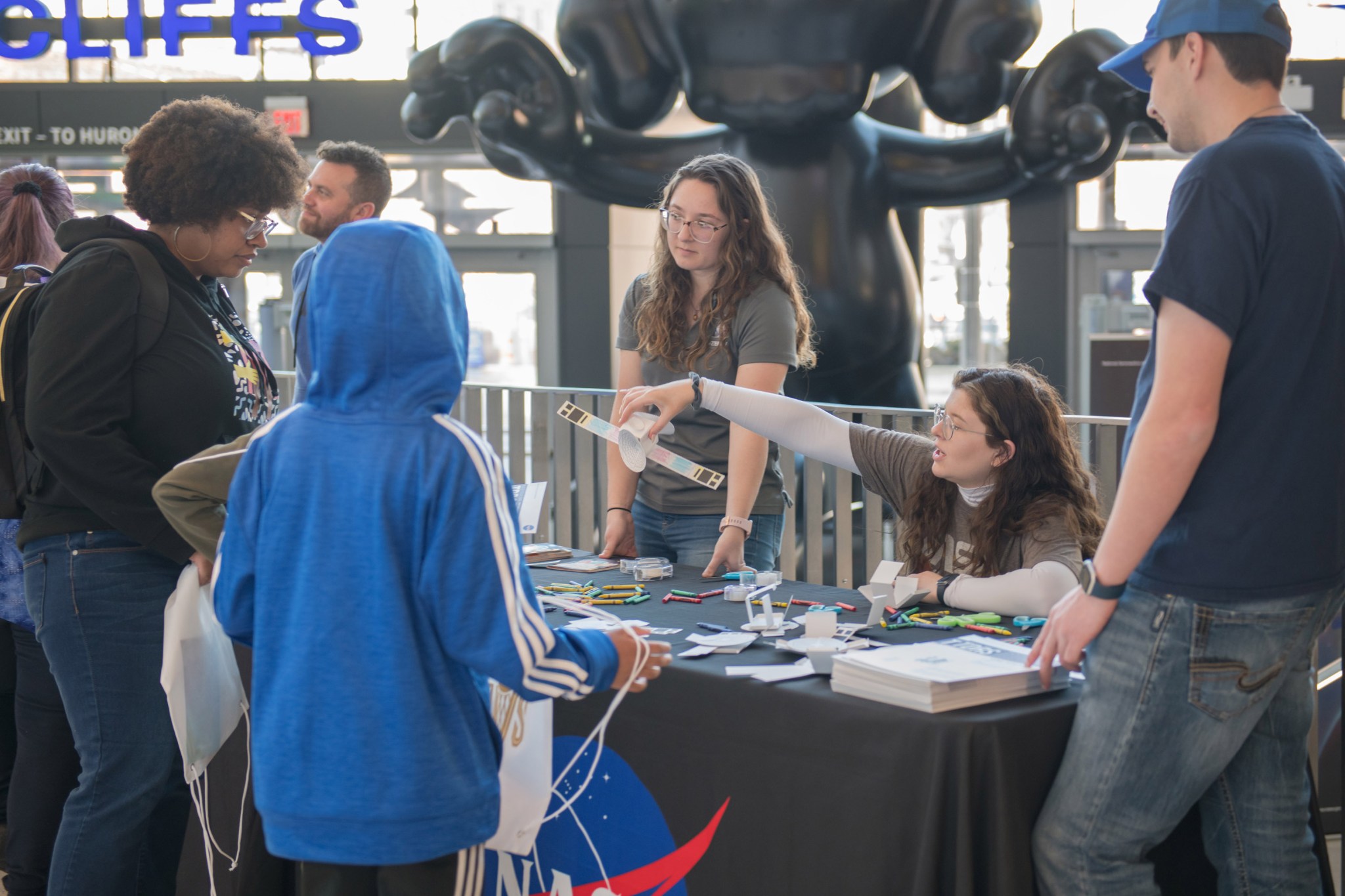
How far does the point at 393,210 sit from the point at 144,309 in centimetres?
773

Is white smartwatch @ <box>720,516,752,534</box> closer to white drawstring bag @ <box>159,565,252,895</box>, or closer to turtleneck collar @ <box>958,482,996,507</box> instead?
turtleneck collar @ <box>958,482,996,507</box>

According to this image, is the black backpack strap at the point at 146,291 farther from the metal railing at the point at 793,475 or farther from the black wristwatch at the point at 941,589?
the metal railing at the point at 793,475

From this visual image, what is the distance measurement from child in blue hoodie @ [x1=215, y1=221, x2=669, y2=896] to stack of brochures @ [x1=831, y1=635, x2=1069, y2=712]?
0.42 metres

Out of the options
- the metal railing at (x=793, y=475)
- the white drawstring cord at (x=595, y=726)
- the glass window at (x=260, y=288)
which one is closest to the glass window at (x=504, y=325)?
the glass window at (x=260, y=288)

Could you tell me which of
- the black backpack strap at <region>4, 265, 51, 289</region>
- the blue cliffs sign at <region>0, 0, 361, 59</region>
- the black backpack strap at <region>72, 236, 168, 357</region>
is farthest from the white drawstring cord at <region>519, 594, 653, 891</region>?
the blue cliffs sign at <region>0, 0, 361, 59</region>

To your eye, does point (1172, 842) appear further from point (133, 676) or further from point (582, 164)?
point (582, 164)

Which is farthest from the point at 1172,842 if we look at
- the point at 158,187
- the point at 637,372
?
the point at 158,187

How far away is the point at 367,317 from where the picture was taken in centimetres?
130

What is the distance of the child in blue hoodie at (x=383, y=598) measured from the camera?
128 centimetres

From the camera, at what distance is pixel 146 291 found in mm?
1836

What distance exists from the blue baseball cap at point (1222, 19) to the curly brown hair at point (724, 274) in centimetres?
112

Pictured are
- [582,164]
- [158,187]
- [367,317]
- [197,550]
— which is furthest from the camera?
[582,164]

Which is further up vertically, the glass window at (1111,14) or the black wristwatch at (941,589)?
the glass window at (1111,14)

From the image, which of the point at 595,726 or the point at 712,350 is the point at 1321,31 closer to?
the point at 712,350
